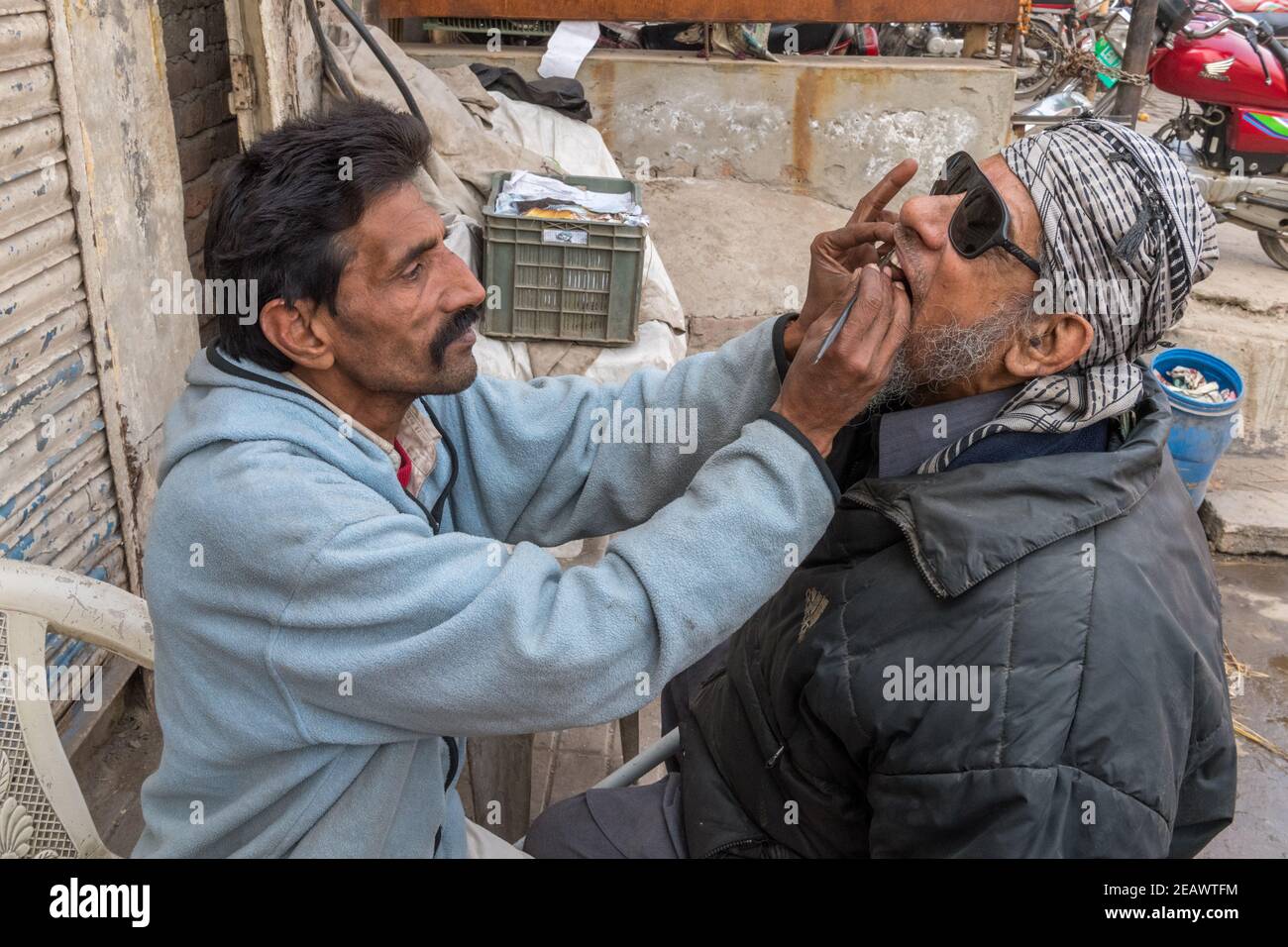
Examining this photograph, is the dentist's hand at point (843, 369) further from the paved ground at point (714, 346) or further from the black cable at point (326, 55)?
the black cable at point (326, 55)

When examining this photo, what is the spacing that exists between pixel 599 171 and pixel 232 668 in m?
4.57

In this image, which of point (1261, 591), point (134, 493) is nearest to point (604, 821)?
point (134, 493)

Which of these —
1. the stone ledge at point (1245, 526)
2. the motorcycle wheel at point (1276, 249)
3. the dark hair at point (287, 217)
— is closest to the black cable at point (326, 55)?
the dark hair at point (287, 217)

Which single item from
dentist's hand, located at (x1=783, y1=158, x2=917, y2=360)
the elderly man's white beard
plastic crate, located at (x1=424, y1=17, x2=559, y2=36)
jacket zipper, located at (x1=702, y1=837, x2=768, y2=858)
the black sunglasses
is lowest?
jacket zipper, located at (x1=702, y1=837, x2=768, y2=858)

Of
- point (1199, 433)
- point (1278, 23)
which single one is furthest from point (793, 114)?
point (1278, 23)

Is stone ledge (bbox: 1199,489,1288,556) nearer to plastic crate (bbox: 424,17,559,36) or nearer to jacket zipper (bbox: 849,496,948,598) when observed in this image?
jacket zipper (bbox: 849,496,948,598)

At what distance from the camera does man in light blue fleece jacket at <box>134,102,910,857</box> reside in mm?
1497

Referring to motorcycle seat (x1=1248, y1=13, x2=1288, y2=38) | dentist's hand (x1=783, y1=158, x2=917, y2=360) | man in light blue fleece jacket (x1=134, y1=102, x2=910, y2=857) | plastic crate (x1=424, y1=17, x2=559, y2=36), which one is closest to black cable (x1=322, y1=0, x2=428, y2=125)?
plastic crate (x1=424, y1=17, x2=559, y2=36)

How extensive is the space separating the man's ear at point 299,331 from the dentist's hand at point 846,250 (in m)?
0.85

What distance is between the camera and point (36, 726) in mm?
1979

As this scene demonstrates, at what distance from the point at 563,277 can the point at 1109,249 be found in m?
2.74

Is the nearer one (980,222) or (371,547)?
(371,547)

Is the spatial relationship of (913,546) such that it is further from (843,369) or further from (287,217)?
(287,217)

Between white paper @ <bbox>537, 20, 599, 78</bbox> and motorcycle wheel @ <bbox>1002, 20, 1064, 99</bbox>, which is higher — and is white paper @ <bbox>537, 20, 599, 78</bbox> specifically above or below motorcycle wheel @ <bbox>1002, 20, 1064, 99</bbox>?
above
